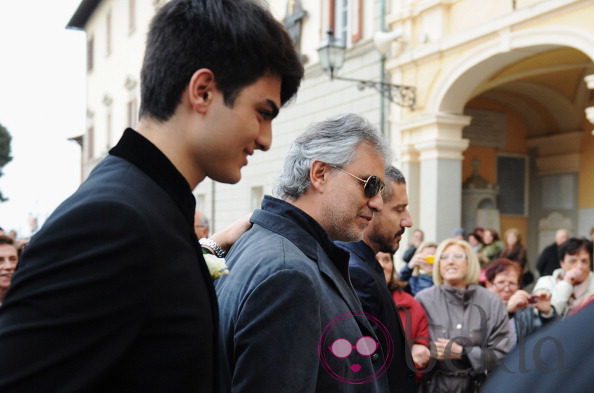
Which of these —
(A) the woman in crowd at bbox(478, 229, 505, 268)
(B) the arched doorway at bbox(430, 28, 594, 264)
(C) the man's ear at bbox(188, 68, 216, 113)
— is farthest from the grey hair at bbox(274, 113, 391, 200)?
(B) the arched doorway at bbox(430, 28, 594, 264)

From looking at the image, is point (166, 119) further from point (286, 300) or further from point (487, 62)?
point (487, 62)

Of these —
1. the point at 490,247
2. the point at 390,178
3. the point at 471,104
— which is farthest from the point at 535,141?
the point at 390,178

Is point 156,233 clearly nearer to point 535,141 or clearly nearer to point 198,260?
point 198,260

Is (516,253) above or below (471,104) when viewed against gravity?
below

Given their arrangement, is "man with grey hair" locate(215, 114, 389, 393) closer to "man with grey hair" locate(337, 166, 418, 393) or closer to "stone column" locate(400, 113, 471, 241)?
"man with grey hair" locate(337, 166, 418, 393)

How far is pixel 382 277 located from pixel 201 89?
2.15 m

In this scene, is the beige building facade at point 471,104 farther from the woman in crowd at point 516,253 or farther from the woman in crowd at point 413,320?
the woman in crowd at point 413,320

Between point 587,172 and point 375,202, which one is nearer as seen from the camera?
point 375,202

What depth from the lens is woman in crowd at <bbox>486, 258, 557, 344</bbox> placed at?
4.62 meters

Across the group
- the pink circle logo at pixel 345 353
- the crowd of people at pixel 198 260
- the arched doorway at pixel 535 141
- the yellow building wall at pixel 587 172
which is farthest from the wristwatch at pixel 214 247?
the yellow building wall at pixel 587 172

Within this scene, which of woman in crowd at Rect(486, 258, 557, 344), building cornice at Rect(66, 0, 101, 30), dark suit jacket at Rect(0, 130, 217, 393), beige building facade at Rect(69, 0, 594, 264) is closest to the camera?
dark suit jacket at Rect(0, 130, 217, 393)

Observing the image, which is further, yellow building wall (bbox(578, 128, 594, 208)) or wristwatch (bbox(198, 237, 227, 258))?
yellow building wall (bbox(578, 128, 594, 208))

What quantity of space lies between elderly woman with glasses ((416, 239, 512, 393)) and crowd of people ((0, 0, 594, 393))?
6.13 feet

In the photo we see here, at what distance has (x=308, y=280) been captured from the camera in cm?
197
